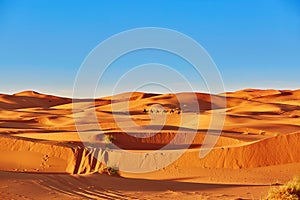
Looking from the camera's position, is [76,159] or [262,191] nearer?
[262,191]

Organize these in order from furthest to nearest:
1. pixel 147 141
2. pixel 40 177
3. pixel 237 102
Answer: pixel 237 102 → pixel 147 141 → pixel 40 177

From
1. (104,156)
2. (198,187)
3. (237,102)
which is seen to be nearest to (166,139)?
(104,156)

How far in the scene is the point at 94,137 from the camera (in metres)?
20.6

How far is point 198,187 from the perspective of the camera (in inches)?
391

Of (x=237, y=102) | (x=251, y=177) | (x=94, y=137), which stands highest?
(x=237, y=102)

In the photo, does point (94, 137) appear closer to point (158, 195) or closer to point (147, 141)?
point (147, 141)

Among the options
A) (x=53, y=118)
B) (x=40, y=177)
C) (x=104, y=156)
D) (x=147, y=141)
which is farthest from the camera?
(x=53, y=118)

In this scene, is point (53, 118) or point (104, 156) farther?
point (53, 118)

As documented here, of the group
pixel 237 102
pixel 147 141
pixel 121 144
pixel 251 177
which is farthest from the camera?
pixel 237 102

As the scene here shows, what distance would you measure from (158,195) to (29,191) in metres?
2.73

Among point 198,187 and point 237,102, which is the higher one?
point 237,102

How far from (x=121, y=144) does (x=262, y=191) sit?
11.9 metres

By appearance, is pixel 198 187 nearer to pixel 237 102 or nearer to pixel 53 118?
pixel 53 118

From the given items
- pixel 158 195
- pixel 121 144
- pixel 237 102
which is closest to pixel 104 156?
pixel 121 144
